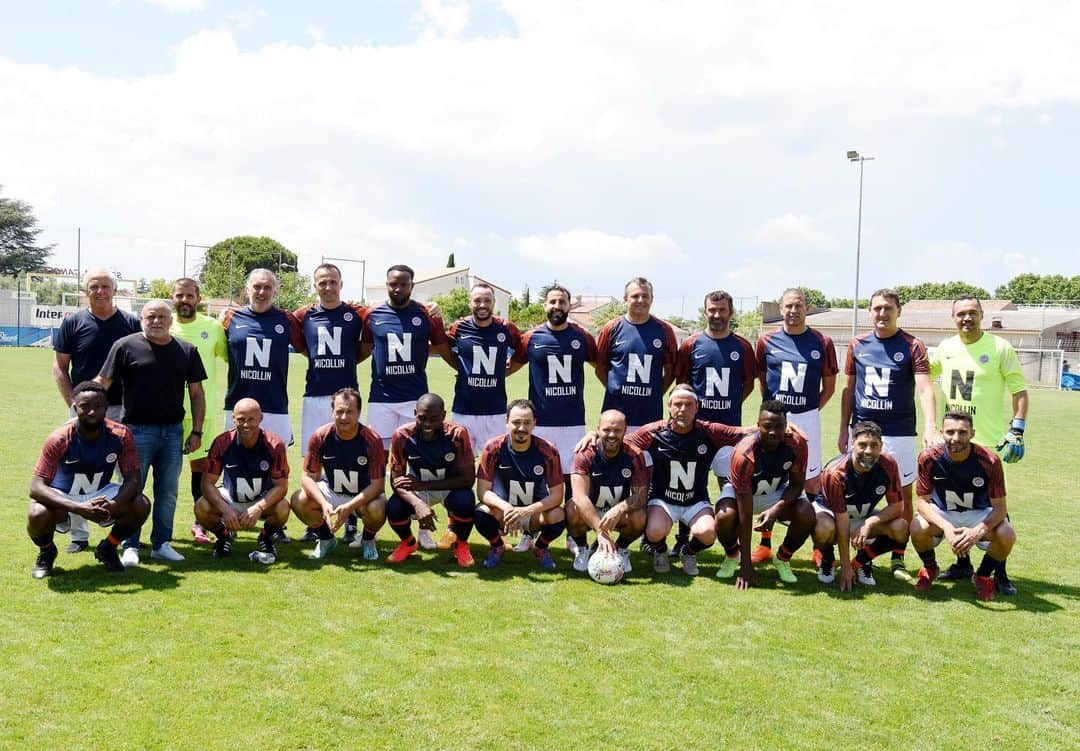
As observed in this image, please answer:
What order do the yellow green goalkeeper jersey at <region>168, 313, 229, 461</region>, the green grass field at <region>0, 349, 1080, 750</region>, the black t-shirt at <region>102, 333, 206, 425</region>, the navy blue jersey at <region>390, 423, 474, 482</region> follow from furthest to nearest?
the yellow green goalkeeper jersey at <region>168, 313, 229, 461</region> < the navy blue jersey at <region>390, 423, 474, 482</region> < the black t-shirt at <region>102, 333, 206, 425</region> < the green grass field at <region>0, 349, 1080, 750</region>

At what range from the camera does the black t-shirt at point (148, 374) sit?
18.9 ft

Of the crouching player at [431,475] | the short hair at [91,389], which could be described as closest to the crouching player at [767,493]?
the crouching player at [431,475]

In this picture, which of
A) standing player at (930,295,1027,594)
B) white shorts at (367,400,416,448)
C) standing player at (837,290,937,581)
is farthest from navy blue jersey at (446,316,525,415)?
standing player at (930,295,1027,594)

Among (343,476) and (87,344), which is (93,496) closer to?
(87,344)

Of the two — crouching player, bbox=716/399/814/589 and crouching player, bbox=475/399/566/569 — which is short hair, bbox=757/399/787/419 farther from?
crouching player, bbox=475/399/566/569

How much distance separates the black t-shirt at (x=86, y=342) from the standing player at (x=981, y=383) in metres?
6.12

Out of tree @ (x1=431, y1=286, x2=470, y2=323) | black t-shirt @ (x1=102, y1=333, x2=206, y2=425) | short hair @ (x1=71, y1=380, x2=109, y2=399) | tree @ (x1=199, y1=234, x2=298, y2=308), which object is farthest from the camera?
tree @ (x1=431, y1=286, x2=470, y2=323)

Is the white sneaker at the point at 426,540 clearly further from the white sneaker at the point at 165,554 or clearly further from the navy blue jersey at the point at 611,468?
the white sneaker at the point at 165,554

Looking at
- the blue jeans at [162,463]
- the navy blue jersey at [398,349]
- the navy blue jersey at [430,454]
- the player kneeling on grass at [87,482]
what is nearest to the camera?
the player kneeling on grass at [87,482]

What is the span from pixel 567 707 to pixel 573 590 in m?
1.78

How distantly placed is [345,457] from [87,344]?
81.1 inches

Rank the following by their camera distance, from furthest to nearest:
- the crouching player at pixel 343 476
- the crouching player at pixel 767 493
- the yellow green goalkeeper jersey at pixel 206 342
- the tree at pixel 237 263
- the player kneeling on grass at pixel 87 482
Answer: the tree at pixel 237 263, the yellow green goalkeeper jersey at pixel 206 342, the crouching player at pixel 343 476, the crouching player at pixel 767 493, the player kneeling on grass at pixel 87 482

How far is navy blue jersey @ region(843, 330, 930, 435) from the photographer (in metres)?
6.03

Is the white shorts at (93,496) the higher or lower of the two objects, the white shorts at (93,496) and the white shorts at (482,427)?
the lower
